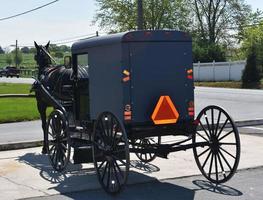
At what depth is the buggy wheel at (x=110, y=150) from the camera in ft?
25.8

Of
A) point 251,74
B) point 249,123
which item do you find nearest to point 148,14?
point 251,74

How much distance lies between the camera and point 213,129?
886cm

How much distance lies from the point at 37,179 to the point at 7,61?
171451 millimetres

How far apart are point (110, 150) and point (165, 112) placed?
1.03 metres

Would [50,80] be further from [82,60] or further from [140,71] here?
[140,71]

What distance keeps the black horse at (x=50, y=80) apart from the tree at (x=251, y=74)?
3449 cm

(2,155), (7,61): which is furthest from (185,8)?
(7,61)

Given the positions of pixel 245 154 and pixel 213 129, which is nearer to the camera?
pixel 213 129

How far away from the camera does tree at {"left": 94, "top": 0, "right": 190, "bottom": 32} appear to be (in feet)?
270

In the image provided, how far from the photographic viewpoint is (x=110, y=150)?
8070 millimetres

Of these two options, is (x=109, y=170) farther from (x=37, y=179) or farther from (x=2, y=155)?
(x=2, y=155)

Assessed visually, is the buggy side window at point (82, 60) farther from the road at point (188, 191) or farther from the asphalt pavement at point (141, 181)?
the road at point (188, 191)

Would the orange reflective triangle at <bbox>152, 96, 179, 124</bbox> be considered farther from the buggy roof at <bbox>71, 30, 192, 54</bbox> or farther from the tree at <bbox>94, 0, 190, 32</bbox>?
the tree at <bbox>94, 0, 190, 32</bbox>

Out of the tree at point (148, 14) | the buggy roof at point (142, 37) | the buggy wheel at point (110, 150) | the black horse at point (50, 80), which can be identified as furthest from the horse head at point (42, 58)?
the tree at point (148, 14)
